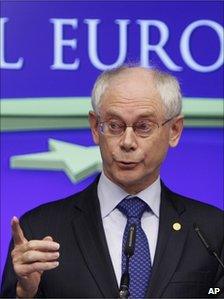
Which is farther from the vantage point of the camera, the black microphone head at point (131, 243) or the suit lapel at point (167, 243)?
the suit lapel at point (167, 243)

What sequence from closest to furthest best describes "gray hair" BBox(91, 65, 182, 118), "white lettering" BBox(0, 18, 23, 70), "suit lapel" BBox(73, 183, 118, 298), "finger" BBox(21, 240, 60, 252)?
"finger" BBox(21, 240, 60, 252) < "suit lapel" BBox(73, 183, 118, 298) < "gray hair" BBox(91, 65, 182, 118) < "white lettering" BBox(0, 18, 23, 70)

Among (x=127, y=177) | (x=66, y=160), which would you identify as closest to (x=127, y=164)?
(x=127, y=177)

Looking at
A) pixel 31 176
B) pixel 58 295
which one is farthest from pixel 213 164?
pixel 58 295

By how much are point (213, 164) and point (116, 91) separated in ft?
3.09

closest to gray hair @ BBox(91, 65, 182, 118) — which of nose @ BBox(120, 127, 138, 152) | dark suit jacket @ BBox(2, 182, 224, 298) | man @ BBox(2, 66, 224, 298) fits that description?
man @ BBox(2, 66, 224, 298)

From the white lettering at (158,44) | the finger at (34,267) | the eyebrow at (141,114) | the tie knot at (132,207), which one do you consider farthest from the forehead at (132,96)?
the white lettering at (158,44)

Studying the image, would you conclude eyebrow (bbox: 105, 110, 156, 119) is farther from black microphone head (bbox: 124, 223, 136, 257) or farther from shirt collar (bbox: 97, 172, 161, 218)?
black microphone head (bbox: 124, 223, 136, 257)

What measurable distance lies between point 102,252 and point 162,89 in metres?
0.45

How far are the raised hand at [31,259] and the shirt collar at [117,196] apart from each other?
0.37 metres

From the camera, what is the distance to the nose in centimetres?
188

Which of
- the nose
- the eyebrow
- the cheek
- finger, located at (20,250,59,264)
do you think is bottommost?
finger, located at (20,250,59,264)

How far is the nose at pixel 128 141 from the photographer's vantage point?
6.16 feet

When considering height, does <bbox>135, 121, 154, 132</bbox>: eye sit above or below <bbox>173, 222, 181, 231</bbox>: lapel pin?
above

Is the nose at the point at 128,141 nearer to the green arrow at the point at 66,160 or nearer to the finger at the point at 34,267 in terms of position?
the finger at the point at 34,267
